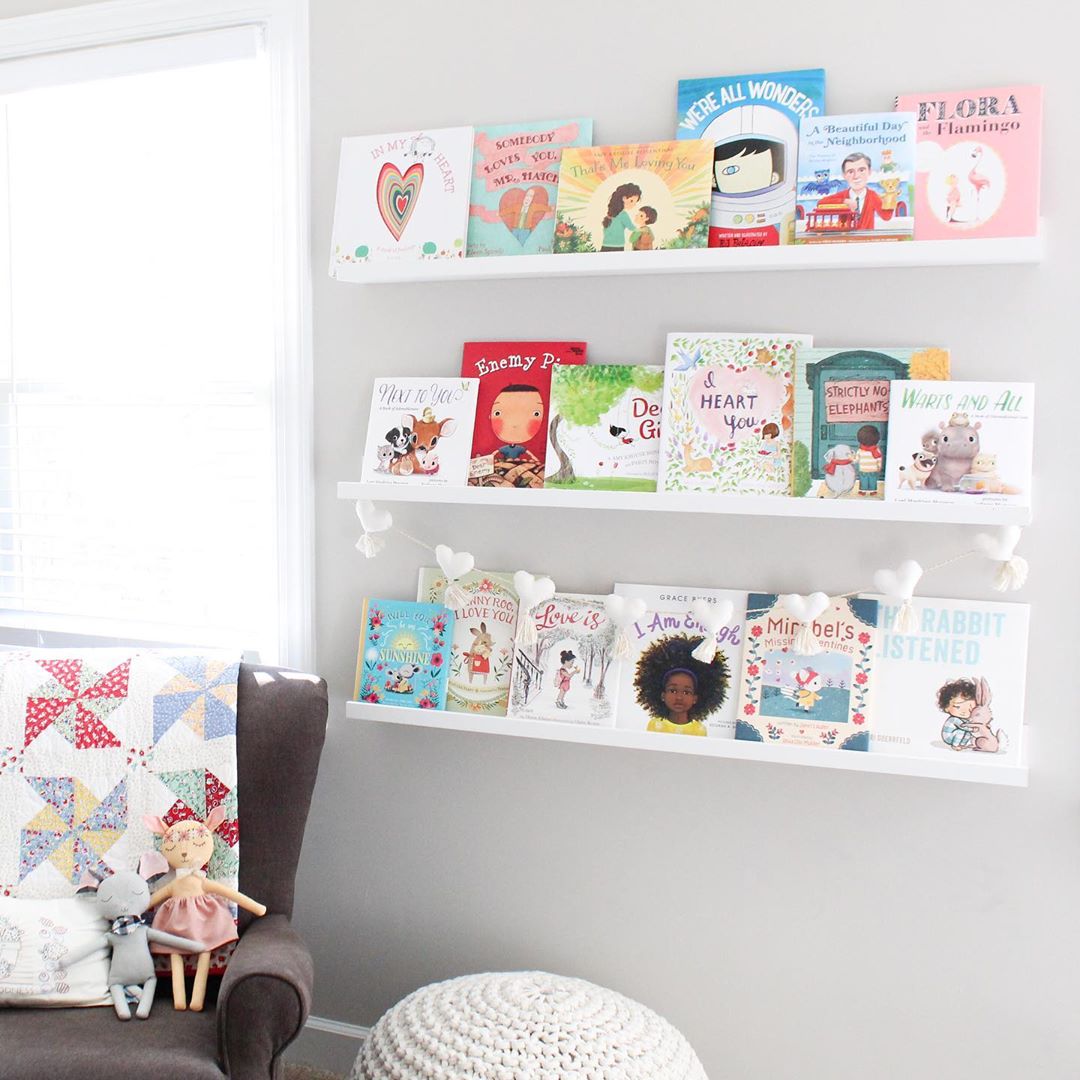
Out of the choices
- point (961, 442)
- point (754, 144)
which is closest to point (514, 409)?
point (754, 144)

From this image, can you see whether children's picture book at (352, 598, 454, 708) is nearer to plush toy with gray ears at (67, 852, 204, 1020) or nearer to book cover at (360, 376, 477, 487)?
book cover at (360, 376, 477, 487)

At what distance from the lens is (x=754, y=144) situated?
167cm

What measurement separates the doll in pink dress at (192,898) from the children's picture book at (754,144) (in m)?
1.33

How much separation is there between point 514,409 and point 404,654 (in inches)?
19.7

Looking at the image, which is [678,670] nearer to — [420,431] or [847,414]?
[847,414]

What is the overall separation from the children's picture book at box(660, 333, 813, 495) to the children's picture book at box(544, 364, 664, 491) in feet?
0.13

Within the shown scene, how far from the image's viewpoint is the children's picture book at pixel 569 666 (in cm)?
178

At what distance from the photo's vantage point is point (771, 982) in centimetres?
179

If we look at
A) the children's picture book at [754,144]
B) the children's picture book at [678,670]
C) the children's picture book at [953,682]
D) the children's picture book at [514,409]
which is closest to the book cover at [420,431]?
the children's picture book at [514,409]

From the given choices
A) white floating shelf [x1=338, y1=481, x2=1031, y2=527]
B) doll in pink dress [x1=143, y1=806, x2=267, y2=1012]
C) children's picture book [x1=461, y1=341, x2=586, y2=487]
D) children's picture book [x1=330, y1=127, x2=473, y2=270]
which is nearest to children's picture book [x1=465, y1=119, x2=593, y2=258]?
children's picture book [x1=330, y1=127, x2=473, y2=270]

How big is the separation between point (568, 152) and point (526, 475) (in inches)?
22.2

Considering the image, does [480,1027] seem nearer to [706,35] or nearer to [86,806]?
[86,806]

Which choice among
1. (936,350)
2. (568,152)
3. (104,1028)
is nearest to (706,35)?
(568,152)

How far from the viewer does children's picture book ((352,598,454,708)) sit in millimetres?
1870
